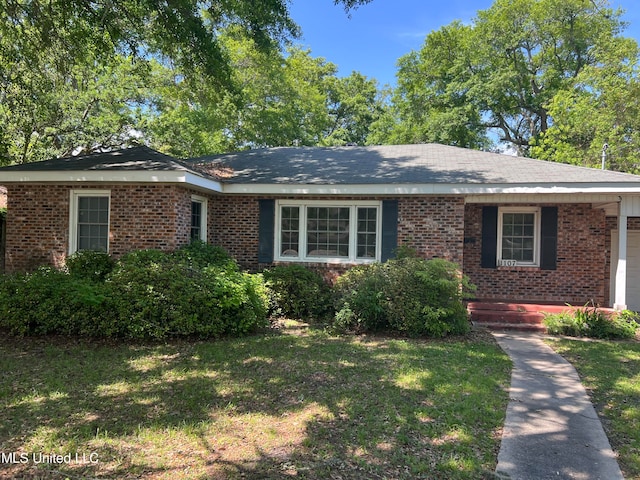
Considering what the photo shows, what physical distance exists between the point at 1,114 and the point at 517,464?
18340 millimetres

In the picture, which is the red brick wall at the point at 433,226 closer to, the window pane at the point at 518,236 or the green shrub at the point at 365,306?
the green shrub at the point at 365,306

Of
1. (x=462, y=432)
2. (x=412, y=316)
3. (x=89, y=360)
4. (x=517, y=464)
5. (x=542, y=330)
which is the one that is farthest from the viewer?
(x=542, y=330)

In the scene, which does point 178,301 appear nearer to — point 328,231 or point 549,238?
point 328,231

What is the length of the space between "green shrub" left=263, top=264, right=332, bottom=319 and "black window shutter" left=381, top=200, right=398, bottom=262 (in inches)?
66.2

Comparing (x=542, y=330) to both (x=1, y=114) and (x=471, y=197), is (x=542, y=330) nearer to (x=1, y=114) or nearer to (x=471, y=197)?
(x=471, y=197)

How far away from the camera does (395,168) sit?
1041 cm

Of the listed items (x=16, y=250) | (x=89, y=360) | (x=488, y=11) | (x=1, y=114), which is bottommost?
(x=89, y=360)

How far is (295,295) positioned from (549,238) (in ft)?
20.1

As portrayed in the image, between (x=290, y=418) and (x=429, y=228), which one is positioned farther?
(x=429, y=228)

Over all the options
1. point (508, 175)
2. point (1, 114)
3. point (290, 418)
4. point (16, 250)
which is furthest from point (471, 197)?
point (1, 114)

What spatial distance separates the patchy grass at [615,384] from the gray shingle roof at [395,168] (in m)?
3.30

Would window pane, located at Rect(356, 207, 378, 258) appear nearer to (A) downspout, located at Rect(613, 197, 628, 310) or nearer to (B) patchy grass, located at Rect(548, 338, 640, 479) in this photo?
(B) patchy grass, located at Rect(548, 338, 640, 479)

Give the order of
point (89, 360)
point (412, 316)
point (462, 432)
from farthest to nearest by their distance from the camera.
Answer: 1. point (412, 316)
2. point (89, 360)
3. point (462, 432)

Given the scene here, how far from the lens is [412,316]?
24.6 feet
